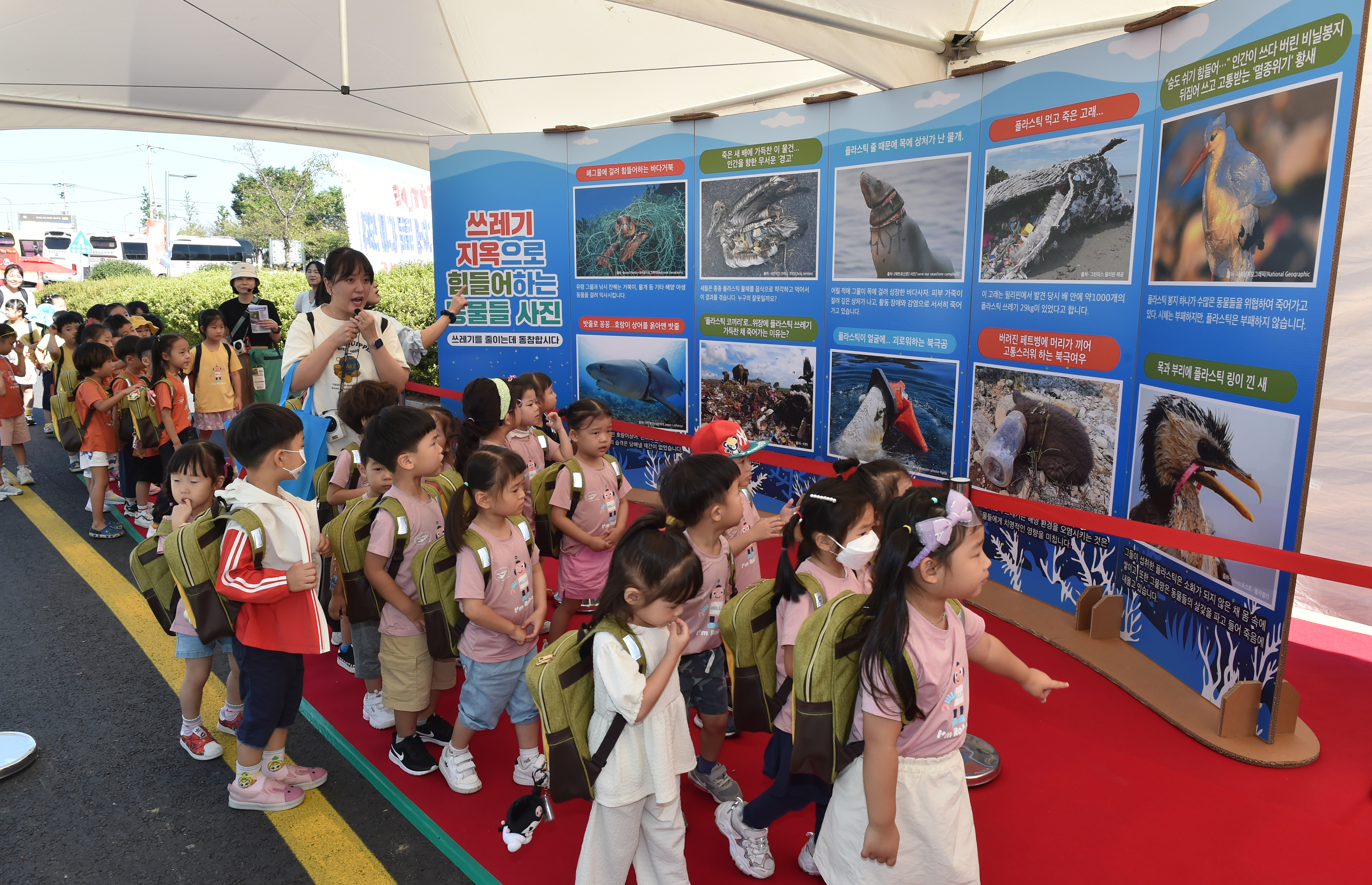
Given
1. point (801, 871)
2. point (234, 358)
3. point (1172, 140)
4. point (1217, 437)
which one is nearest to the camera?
point (801, 871)

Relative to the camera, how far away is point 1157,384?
3818 millimetres

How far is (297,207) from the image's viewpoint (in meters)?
33.6

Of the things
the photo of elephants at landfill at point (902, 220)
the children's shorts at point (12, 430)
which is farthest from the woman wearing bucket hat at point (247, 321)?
the photo of elephants at landfill at point (902, 220)

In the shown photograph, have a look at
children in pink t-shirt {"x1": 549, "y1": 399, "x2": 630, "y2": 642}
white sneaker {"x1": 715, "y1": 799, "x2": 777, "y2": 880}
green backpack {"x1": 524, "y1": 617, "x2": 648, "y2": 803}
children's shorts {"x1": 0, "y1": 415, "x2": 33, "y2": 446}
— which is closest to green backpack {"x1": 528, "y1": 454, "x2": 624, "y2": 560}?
children in pink t-shirt {"x1": 549, "y1": 399, "x2": 630, "y2": 642}

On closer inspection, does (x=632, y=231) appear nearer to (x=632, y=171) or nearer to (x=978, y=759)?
(x=632, y=171)

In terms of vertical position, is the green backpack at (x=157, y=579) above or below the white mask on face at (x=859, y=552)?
below

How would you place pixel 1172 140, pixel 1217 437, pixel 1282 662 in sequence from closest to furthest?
1. pixel 1282 662
2. pixel 1217 437
3. pixel 1172 140

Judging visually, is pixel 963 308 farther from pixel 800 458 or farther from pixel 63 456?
pixel 63 456

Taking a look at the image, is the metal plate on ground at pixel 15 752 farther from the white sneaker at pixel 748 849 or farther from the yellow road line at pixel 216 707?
the white sneaker at pixel 748 849

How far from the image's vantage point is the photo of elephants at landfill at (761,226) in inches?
217

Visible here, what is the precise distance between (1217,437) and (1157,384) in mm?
428

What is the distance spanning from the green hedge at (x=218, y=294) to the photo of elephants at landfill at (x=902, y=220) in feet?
13.3

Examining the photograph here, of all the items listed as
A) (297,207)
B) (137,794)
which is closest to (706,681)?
(137,794)

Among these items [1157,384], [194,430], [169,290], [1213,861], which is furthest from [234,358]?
[169,290]
